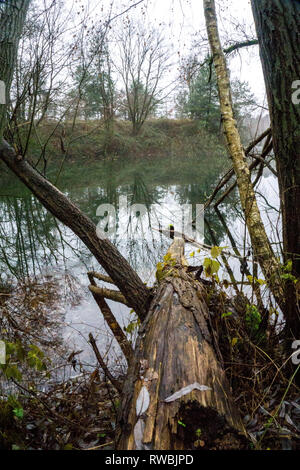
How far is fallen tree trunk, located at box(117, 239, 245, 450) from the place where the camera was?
1121 mm

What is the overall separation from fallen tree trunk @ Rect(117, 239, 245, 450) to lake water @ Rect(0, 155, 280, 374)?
0.77 meters

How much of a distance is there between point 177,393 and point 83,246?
443 centimetres

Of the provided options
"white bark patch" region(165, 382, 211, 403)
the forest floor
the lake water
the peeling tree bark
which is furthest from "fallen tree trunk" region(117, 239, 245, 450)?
the peeling tree bark

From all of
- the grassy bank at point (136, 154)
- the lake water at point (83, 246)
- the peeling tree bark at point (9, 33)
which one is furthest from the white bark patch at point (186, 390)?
the grassy bank at point (136, 154)

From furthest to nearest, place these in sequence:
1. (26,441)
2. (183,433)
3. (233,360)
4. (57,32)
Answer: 1. (57,32)
2. (233,360)
3. (26,441)
4. (183,433)

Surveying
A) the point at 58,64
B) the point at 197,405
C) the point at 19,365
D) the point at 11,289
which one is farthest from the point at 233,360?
the point at 58,64

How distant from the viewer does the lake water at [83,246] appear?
3.08 m

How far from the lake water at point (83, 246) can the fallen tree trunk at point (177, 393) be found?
0.77m

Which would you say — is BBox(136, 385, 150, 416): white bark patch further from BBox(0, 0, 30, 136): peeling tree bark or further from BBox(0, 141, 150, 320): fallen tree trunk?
BBox(0, 0, 30, 136): peeling tree bark

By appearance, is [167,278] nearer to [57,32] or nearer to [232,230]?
[57,32]

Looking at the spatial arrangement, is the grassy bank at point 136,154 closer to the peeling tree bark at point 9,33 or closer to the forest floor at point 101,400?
the peeling tree bark at point 9,33

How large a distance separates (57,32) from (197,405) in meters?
4.52

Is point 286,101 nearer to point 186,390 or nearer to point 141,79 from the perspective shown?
point 186,390

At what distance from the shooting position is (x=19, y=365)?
95.8 inches
